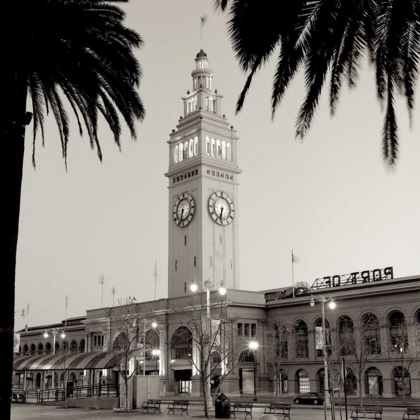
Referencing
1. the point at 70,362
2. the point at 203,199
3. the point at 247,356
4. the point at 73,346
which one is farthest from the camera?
the point at 73,346

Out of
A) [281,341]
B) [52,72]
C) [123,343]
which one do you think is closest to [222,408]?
[123,343]

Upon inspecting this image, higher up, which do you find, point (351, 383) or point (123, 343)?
point (123, 343)

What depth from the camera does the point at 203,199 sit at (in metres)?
91.8

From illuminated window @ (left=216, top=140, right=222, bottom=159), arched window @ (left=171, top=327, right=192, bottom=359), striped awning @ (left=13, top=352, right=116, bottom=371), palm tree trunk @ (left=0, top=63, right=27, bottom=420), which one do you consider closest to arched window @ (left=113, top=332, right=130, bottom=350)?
striped awning @ (left=13, top=352, right=116, bottom=371)

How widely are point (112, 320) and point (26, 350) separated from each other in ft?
141

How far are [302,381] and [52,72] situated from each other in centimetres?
6551

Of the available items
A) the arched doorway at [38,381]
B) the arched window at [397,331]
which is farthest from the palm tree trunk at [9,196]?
the arched doorway at [38,381]

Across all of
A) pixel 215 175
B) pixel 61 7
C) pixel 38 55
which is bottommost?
pixel 38 55


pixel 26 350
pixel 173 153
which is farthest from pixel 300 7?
pixel 26 350

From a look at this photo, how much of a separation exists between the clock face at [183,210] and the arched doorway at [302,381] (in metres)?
27.9

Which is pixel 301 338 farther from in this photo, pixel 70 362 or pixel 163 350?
pixel 70 362

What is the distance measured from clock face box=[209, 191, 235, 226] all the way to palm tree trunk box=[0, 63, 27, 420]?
76.8m

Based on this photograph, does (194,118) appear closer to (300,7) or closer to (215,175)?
(215,175)

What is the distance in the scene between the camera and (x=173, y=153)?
3999 inches
